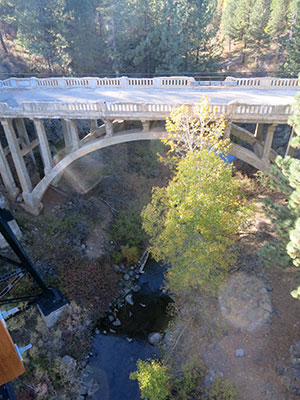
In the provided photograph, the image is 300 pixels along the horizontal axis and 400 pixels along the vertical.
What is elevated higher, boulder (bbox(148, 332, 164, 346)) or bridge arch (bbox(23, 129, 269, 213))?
bridge arch (bbox(23, 129, 269, 213))

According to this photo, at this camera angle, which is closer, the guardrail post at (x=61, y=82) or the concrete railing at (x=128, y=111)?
the concrete railing at (x=128, y=111)

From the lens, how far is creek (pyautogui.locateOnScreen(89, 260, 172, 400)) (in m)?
13.7

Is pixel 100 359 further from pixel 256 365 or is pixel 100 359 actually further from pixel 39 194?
pixel 39 194

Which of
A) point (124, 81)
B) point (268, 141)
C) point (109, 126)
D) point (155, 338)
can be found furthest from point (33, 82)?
point (155, 338)

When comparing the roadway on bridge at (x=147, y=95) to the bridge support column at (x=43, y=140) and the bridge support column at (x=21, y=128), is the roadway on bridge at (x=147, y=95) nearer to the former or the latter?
the bridge support column at (x=21, y=128)

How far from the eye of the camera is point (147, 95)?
18844mm

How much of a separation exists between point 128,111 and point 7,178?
8.99m

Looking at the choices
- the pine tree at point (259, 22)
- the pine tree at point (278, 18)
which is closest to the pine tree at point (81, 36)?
the pine tree at point (259, 22)

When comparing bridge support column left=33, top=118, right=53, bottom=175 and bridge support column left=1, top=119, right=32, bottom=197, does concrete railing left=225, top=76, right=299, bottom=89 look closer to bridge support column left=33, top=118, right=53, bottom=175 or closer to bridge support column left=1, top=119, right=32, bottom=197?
bridge support column left=33, top=118, right=53, bottom=175

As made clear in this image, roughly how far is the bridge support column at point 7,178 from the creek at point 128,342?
9.87 m

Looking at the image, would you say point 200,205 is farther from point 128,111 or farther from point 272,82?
point 272,82

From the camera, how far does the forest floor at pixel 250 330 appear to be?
38.5 ft

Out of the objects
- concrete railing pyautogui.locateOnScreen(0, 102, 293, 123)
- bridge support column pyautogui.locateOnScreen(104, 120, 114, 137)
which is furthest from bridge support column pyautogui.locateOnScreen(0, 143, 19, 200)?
bridge support column pyautogui.locateOnScreen(104, 120, 114, 137)

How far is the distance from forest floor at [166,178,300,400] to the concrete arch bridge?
5.49 metres
